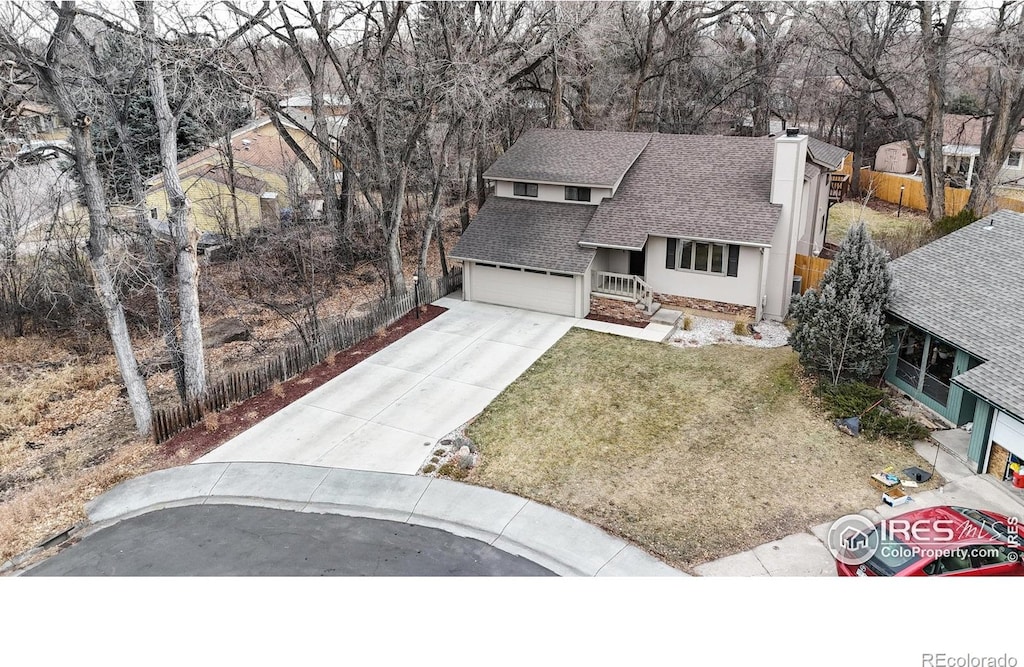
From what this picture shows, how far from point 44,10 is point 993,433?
768 inches

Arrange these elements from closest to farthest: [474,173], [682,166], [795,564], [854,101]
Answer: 1. [795,564]
2. [682,166]
3. [474,173]
4. [854,101]

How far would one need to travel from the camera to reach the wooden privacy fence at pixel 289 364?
1593 centimetres

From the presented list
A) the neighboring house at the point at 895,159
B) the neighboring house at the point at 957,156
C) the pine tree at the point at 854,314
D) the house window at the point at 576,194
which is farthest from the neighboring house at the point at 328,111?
the neighboring house at the point at 895,159

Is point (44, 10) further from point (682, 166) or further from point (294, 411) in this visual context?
point (682, 166)

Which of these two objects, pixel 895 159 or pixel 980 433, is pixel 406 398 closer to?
pixel 980 433

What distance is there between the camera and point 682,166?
2311cm

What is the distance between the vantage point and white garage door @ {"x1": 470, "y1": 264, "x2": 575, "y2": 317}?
22.1 metres

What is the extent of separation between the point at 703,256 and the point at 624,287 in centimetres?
266

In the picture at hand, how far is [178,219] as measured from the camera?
50.8 ft

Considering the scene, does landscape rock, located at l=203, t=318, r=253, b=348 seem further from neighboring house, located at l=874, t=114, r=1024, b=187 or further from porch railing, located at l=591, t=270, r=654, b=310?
neighboring house, located at l=874, t=114, r=1024, b=187

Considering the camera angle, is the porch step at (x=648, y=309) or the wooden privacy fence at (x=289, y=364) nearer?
the wooden privacy fence at (x=289, y=364)

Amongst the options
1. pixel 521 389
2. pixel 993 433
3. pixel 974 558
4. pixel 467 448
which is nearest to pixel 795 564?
pixel 974 558

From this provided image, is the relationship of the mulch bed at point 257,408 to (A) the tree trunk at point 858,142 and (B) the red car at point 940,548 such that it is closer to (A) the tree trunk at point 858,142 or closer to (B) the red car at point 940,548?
(B) the red car at point 940,548

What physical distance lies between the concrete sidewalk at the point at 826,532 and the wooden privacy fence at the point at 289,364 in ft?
38.1
